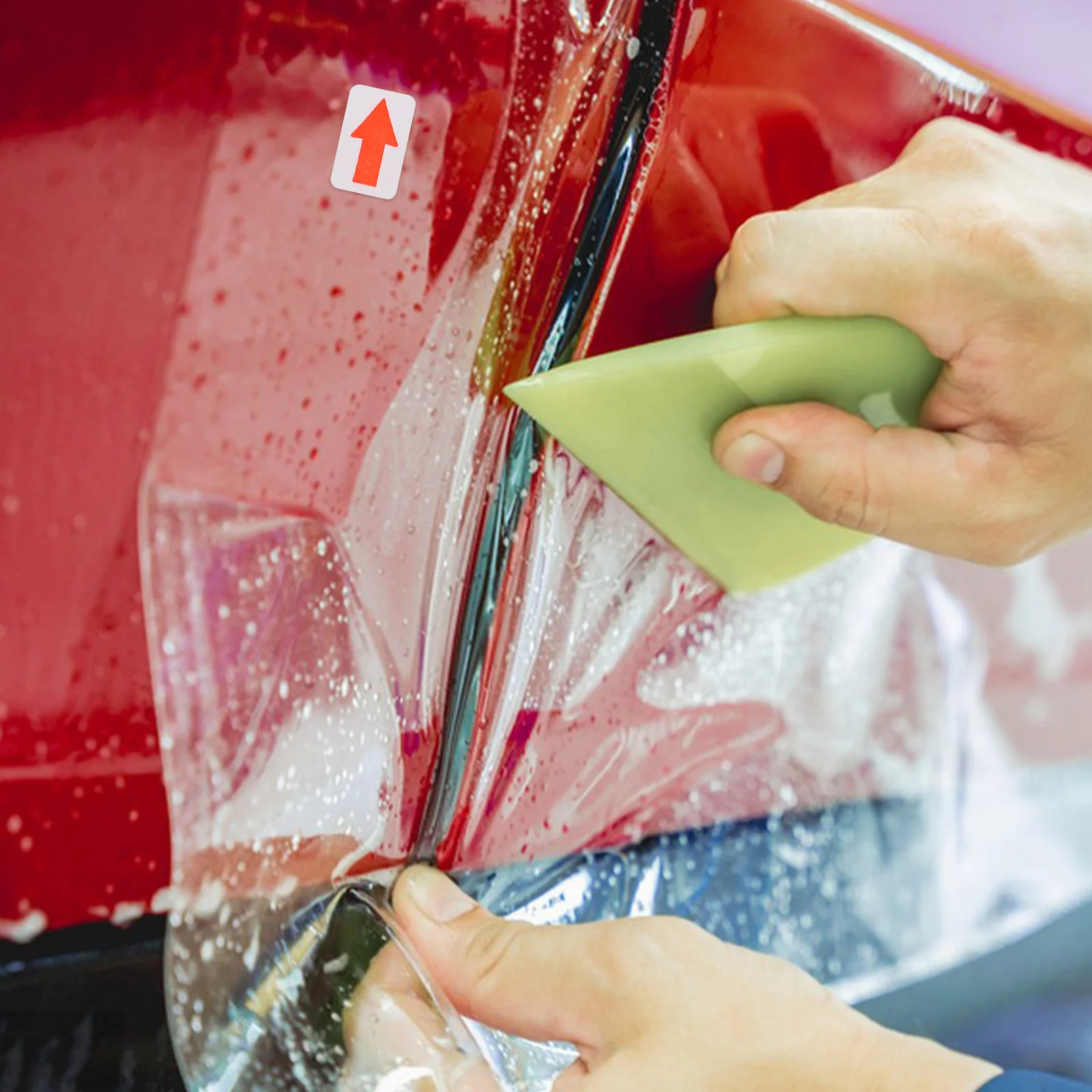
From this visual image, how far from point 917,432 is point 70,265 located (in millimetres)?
560

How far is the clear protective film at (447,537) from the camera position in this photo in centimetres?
69

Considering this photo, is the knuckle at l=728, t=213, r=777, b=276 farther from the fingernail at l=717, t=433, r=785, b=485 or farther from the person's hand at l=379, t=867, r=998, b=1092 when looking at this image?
the person's hand at l=379, t=867, r=998, b=1092

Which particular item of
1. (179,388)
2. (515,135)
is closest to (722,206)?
(515,135)

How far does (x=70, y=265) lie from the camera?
651mm

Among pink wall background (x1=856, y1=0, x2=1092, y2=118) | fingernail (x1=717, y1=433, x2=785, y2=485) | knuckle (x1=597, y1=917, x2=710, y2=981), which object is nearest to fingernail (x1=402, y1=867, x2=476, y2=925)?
knuckle (x1=597, y1=917, x2=710, y2=981)

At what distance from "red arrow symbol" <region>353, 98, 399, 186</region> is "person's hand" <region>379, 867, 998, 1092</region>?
0.50 m

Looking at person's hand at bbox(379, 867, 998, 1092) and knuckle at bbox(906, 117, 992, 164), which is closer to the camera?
person's hand at bbox(379, 867, 998, 1092)

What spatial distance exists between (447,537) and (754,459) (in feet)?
0.73

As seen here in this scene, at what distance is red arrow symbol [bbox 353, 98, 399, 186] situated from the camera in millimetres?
706

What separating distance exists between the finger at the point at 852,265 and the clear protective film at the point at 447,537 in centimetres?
13

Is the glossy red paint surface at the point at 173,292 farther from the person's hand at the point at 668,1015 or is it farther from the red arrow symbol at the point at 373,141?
the person's hand at the point at 668,1015

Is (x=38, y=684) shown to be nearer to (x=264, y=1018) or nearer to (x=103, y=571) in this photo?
(x=103, y=571)

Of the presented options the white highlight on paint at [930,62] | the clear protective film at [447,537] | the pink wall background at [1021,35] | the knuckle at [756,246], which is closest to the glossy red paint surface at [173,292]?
the clear protective film at [447,537]

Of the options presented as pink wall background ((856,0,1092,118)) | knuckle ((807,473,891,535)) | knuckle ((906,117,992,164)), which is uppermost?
pink wall background ((856,0,1092,118))
